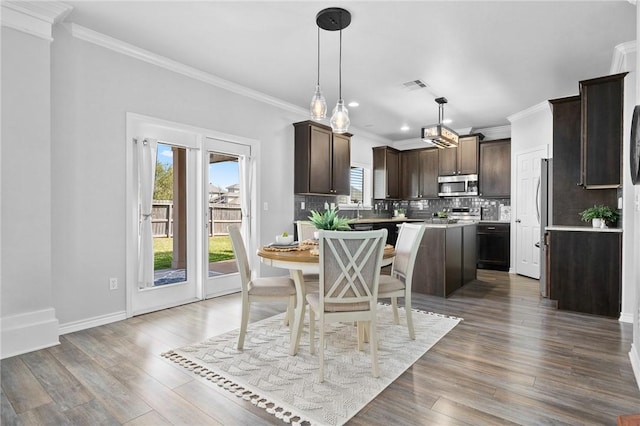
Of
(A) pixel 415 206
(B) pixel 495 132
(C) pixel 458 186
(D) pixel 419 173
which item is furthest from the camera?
(A) pixel 415 206

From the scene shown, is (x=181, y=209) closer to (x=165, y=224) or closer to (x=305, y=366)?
(x=165, y=224)

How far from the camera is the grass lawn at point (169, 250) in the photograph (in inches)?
149

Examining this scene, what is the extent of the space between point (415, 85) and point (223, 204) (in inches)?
113

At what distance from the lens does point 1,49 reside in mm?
2600

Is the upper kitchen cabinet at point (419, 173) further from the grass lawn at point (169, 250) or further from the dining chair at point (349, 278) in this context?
the dining chair at point (349, 278)

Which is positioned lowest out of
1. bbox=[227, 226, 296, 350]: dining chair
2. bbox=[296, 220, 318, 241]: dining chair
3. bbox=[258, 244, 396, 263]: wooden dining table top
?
bbox=[227, 226, 296, 350]: dining chair

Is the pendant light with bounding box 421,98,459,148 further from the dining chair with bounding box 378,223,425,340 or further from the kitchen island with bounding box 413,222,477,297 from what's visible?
the dining chair with bounding box 378,223,425,340

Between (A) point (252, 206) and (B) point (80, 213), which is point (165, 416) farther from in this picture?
(A) point (252, 206)

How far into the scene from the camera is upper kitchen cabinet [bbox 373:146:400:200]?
7.35 metres

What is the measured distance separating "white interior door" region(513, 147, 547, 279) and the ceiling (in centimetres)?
117

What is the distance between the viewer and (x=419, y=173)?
7.54 meters

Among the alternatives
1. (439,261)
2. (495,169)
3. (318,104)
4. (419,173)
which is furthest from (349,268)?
(419,173)

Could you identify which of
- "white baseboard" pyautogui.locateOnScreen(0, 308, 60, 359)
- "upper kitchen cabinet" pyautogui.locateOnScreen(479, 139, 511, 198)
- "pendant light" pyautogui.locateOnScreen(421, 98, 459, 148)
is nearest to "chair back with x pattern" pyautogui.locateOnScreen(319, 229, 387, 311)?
"white baseboard" pyautogui.locateOnScreen(0, 308, 60, 359)

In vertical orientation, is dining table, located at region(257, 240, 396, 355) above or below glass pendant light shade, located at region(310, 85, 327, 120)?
below
